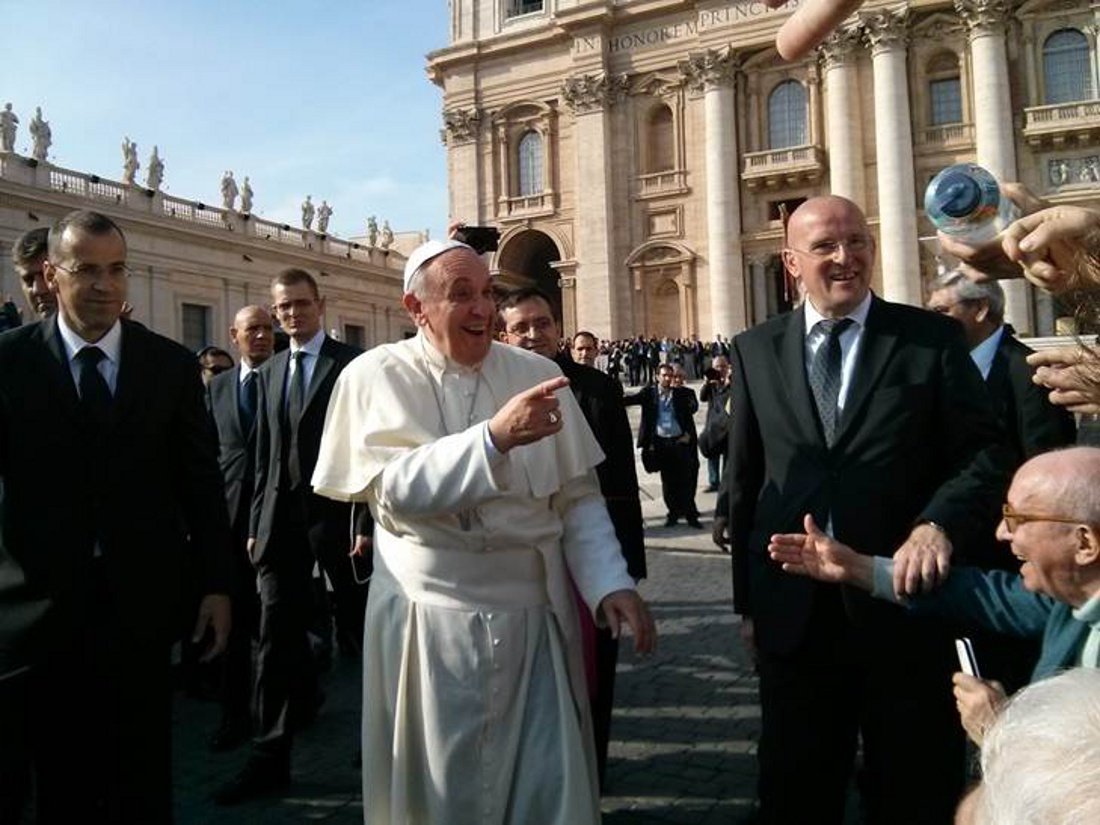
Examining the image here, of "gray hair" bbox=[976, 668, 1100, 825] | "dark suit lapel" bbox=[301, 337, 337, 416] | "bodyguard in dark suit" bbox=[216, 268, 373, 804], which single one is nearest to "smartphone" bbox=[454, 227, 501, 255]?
"bodyguard in dark suit" bbox=[216, 268, 373, 804]

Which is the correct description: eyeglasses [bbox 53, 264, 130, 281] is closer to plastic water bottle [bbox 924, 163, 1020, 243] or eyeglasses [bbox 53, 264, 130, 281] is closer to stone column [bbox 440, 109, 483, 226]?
plastic water bottle [bbox 924, 163, 1020, 243]

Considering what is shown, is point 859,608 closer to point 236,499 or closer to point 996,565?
point 996,565

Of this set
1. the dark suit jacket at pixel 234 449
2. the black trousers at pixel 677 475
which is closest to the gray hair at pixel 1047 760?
the dark suit jacket at pixel 234 449

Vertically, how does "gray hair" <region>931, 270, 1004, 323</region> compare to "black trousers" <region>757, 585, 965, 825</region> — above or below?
above

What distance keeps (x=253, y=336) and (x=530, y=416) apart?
3788 millimetres

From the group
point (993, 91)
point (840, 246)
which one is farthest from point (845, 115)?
point (840, 246)

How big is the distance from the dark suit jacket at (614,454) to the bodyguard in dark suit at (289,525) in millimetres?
1147

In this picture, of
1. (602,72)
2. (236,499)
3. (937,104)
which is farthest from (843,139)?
(236,499)

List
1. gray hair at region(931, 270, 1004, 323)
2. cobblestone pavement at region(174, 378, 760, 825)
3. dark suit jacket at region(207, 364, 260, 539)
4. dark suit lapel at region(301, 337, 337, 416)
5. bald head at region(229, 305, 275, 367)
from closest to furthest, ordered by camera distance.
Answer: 1. cobblestone pavement at region(174, 378, 760, 825)
2. gray hair at region(931, 270, 1004, 323)
3. dark suit lapel at region(301, 337, 337, 416)
4. dark suit jacket at region(207, 364, 260, 539)
5. bald head at region(229, 305, 275, 367)

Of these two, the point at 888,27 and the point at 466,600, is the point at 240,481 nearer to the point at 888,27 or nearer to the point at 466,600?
the point at 466,600

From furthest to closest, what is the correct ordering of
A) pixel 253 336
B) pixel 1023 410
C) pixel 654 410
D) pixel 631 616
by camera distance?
pixel 654 410 < pixel 253 336 < pixel 1023 410 < pixel 631 616

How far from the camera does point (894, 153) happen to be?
97.2 feet

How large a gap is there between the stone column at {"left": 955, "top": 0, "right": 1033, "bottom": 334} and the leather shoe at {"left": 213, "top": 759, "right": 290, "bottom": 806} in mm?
29353

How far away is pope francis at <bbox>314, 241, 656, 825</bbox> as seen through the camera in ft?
8.68
